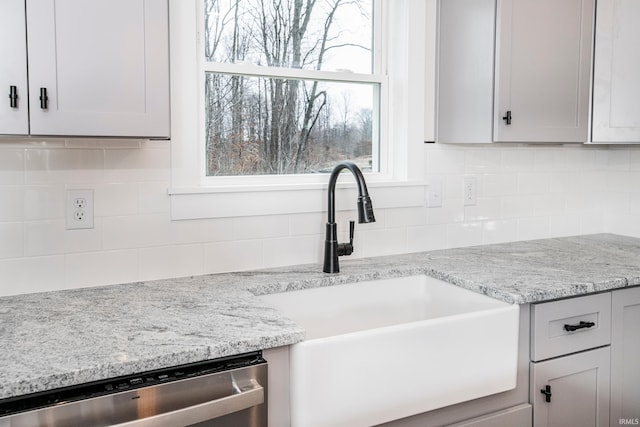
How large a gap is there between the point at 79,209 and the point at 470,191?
1538mm

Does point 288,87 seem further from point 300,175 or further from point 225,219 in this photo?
point 225,219

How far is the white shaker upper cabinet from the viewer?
6.74 feet

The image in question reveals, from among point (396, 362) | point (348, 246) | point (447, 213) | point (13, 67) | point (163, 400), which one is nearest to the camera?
point (163, 400)

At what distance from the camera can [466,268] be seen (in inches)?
77.7

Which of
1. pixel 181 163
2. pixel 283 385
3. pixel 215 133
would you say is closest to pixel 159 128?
pixel 181 163

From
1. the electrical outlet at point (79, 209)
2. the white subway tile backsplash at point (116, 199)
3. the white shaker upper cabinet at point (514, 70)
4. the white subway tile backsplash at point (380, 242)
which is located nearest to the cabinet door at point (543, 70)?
the white shaker upper cabinet at point (514, 70)

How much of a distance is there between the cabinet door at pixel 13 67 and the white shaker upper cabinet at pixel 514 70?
152 centimetres

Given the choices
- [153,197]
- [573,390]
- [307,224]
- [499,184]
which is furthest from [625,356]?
[153,197]

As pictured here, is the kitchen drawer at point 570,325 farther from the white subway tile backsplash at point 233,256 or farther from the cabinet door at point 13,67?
the cabinet door at point 13,67

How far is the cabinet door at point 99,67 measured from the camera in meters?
1.35

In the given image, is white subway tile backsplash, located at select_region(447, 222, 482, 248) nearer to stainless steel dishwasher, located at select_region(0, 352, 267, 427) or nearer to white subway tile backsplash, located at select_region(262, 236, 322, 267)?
white subway tile backsplash, located at select_region(262, 236, 322, 267)

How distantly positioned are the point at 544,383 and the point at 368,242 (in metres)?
0.80

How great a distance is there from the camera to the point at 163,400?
1155 mm

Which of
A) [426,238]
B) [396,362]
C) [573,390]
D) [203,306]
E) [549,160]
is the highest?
[549,160]
